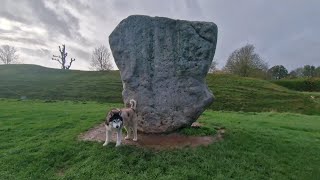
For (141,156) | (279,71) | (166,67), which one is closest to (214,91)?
(166,67)

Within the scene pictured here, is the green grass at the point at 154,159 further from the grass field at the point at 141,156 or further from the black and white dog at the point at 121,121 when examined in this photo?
the black and white dog at the point at 121,121

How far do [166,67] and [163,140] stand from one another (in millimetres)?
2624

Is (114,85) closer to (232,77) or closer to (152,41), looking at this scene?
(232,77)

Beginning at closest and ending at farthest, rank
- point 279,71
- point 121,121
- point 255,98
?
point 121,121, point 255,98, point 279,71

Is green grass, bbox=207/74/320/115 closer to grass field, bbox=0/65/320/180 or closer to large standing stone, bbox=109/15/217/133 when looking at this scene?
grass field, bbox=0/65/320/180

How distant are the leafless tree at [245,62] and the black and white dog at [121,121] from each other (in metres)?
61.1

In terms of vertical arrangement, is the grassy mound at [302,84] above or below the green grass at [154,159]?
above

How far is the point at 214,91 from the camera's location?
4862 cm

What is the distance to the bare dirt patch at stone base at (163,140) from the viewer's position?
41.0 ft

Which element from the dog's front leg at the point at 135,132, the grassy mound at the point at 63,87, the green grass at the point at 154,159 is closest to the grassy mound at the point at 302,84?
the grassy mound at the point at 63,87

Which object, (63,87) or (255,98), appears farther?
(63,87)

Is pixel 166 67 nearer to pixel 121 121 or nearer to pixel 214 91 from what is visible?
pixel 121 121

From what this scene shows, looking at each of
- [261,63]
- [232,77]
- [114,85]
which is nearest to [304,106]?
[232,77]

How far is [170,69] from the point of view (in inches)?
532
